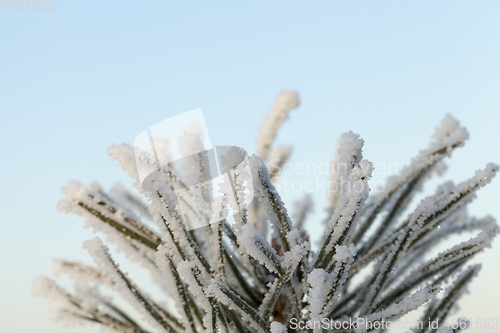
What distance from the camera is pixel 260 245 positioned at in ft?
2.28

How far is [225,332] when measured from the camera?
827mm

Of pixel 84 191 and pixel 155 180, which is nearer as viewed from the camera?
pixel 155 180

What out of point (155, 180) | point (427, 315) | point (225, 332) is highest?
point (155, 180)

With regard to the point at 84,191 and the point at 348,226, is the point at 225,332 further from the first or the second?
the point at 84,191

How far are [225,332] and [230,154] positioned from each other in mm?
383

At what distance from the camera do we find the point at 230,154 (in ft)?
2.29

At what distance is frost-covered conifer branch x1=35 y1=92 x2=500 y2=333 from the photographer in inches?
28.8

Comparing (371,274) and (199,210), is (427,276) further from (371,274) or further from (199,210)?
(199,210)

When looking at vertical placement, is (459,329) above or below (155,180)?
below

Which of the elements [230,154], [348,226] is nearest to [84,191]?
[230,154]

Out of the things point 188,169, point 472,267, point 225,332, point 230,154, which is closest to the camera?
point 230,154

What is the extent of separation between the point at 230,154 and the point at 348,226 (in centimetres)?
26

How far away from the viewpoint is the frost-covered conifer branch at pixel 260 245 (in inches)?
28.8

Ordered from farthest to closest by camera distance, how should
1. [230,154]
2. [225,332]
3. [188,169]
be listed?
1. [188,169]
2. [225,332]
3. [230,154]
